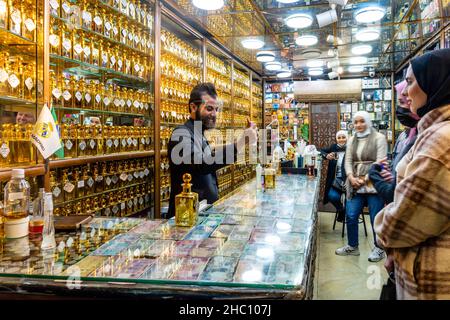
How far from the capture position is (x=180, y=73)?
4.47 meters

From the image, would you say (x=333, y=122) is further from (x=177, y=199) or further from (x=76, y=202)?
(x=177, y=199)

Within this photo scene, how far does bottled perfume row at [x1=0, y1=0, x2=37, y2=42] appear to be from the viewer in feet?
6.97

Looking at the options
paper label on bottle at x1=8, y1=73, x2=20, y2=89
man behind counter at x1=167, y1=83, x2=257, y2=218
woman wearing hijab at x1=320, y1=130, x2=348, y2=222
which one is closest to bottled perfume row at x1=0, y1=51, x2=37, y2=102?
paper label on bottle at x1=8, y1=73, x2=20, y2=89

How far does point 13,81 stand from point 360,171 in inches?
134

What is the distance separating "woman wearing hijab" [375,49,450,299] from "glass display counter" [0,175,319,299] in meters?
0.32

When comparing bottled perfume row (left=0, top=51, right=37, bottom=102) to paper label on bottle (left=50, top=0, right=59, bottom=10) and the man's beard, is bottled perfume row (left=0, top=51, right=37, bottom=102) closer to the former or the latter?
paper label on bottle (left=50, top=0, right=59, bottom=10)

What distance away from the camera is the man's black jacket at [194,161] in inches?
86.2

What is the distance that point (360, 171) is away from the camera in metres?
3.90

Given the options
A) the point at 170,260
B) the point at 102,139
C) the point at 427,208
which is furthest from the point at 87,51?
the point at 427,208

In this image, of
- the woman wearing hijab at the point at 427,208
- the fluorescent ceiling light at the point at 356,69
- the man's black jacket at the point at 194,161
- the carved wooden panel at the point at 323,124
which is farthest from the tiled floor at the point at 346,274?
the fluorescent ceiling light at the point at 356,69

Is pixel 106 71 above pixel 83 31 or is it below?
below

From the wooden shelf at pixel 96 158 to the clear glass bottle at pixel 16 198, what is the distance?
96 centimetres
